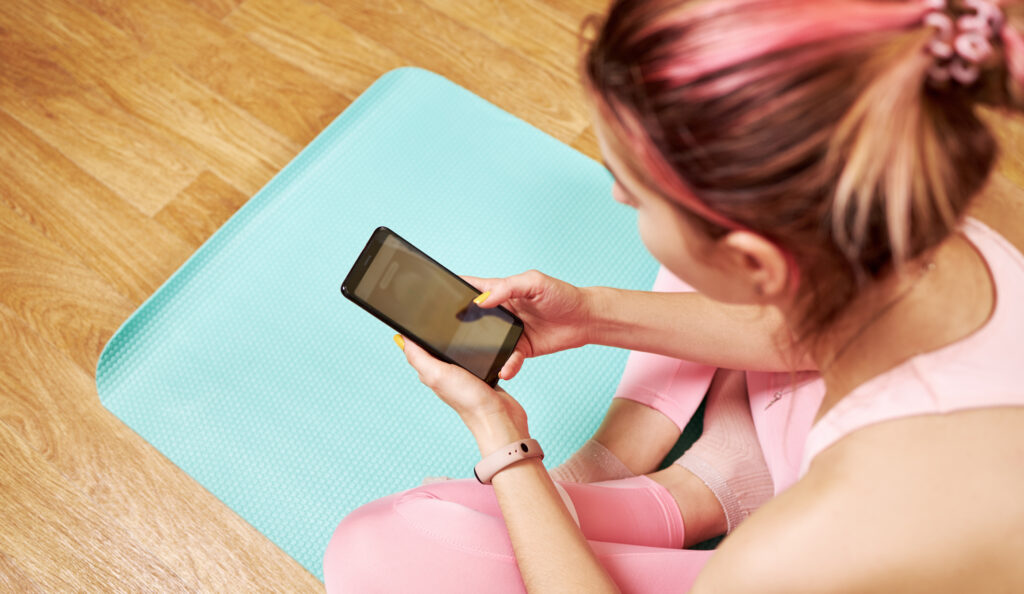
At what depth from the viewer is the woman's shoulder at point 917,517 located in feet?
1.68

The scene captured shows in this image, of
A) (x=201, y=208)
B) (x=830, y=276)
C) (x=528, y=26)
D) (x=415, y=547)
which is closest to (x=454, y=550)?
(x=415, y=547)

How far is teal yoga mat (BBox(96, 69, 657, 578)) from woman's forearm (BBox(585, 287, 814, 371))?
7.9 inches

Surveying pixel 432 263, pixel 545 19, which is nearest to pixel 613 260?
pixel 432 263

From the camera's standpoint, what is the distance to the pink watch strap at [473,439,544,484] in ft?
2.43

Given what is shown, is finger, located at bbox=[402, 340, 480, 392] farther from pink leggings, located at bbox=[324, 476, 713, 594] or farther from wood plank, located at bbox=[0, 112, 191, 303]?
wood plank, located at bbox=[0, 112, 191, 303]

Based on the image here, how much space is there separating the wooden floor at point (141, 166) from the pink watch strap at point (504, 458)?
427 mm

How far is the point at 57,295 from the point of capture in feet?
3.87

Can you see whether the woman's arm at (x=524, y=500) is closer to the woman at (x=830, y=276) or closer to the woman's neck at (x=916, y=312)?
the woman at (x=830, y=276)

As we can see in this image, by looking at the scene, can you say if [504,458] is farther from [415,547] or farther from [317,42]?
[317,42]

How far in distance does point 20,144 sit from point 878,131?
55.2 inches

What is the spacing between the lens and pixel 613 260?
3.88ft

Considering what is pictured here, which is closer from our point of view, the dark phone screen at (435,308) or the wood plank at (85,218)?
the dark phone screen at (435,308)

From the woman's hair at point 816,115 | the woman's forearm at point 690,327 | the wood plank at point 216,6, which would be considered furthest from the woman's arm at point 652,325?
the wood plank at point 216,6

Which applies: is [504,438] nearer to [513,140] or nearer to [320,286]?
[320,286]
